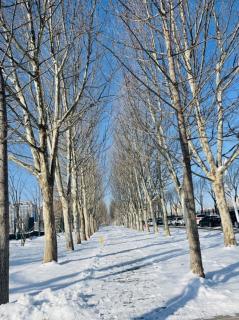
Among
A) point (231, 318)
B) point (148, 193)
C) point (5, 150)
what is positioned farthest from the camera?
point (148, 193)

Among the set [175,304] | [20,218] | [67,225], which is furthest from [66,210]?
[20,218]

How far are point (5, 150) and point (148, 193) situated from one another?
84.7 ft

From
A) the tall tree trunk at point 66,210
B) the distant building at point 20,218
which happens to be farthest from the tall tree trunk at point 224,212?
the distant building at point 20,218

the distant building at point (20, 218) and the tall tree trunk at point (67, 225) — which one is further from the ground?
the distant building at point (20, 218)

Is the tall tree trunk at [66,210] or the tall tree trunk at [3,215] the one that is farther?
the tall tree trunk at [66,210]

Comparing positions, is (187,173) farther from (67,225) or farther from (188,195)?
(67,225)

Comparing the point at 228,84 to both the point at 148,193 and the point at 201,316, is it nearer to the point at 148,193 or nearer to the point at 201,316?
the point at 201,316

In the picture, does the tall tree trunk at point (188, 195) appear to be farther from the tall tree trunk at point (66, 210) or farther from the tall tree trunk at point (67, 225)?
the tall tree trunk at point (67, 225)

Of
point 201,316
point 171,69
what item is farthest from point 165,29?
point 201,316

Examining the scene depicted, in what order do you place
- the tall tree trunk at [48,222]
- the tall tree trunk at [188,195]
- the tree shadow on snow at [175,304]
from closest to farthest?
the tree shadow on snow at [175,304] < the tall tree trunk at [188,195] < the tall tree trunk at [48,222]

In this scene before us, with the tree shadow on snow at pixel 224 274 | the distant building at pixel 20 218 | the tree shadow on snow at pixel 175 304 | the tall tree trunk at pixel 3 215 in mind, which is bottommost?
the tree shadow on snow at pixel 175 304

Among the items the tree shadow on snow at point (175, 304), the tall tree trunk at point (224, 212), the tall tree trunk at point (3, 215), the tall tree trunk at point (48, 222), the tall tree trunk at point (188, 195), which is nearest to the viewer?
the tree shadow on snow at point (175, 304)

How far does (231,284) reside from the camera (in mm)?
7195

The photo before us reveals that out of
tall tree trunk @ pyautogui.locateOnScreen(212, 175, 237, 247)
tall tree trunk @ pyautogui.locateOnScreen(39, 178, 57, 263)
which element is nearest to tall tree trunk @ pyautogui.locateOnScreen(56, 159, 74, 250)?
tall tree trunk @ pyautogui.locateOnScreen(39, 178, 57, 263)
